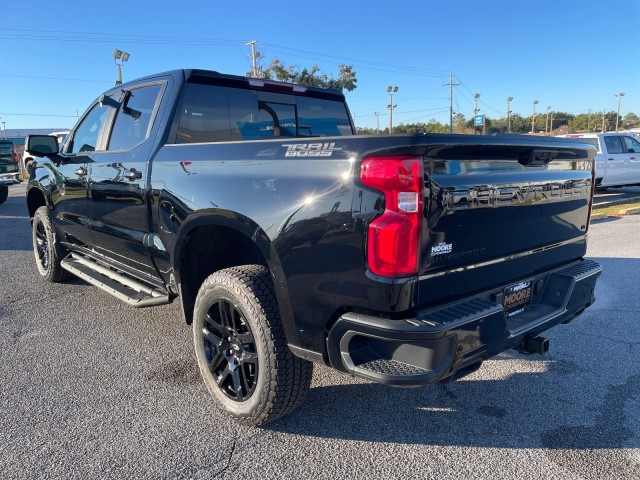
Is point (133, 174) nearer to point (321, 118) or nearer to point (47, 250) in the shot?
point (321, 118)

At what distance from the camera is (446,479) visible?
232 cm

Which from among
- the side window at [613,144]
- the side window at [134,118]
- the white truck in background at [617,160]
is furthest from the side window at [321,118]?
the side window at [613,144]

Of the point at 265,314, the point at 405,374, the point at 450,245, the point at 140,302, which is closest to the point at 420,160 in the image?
the point at 450,245

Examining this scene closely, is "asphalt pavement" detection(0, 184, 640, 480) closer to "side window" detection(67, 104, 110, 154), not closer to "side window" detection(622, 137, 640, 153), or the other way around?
"side window" detection(67, 104, 110, 154)

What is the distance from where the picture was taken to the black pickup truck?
2.12 metres

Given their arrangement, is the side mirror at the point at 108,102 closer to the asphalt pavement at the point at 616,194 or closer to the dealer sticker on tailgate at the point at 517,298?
the dealer sticker on tailgate at the point at 517,298

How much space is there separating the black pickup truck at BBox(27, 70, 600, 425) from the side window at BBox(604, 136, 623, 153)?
13138 millimetres

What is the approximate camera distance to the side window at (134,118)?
374 cm

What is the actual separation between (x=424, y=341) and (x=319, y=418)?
1.08 m

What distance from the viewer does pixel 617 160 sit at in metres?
14.4

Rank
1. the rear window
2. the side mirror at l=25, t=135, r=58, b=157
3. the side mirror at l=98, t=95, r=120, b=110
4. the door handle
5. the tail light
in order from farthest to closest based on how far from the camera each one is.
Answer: the side mirror at l=25, t=135, r=58, b=157, the side mirror at l=98, t=95, r=120, b=110, the rear window, the door handle, the tail light

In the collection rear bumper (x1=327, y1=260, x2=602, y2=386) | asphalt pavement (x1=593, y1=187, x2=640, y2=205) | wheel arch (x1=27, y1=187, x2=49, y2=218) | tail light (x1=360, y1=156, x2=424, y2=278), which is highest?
tail light (x1=360, y1=156, x2=424, y2=278)

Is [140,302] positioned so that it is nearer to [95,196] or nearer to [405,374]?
[95,196]

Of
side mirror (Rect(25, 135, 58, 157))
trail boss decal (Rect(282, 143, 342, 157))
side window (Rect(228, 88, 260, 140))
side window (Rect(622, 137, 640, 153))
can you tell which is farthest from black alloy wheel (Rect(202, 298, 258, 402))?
side window (Rect(622, 137, 640, 153))
